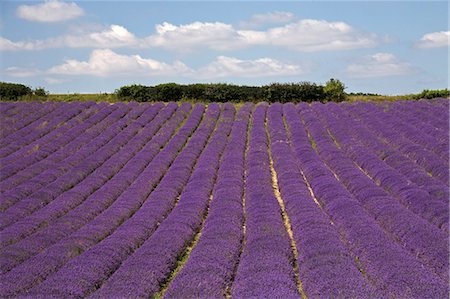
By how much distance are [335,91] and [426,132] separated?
17456 mm

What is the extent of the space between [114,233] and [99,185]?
235 inches

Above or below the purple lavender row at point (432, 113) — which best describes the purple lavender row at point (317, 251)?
below

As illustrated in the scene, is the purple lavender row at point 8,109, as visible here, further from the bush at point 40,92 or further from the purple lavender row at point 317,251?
the purple lavender row at point 317,251

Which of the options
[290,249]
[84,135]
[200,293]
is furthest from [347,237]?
[84,135]

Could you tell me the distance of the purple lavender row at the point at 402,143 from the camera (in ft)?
55.8

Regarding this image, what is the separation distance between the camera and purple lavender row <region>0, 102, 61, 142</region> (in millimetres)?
26245

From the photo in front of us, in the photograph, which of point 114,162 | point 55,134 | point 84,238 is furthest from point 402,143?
point 55,134

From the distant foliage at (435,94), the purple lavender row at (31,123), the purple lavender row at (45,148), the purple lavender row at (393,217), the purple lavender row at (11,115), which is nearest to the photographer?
the purple lavender row at (393,217)

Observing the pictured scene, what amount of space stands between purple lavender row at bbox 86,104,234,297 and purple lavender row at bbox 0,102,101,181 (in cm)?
729

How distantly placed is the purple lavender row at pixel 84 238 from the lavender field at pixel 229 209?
0.04 meters

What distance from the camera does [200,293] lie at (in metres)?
8.46

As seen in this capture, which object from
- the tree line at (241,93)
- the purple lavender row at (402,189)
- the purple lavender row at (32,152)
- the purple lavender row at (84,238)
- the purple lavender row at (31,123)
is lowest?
the purple lavender row at (84,238)

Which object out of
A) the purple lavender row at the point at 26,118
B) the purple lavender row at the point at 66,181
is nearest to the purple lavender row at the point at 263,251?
the purple lavender row at the point at 66,181

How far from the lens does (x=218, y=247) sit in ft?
35.3
